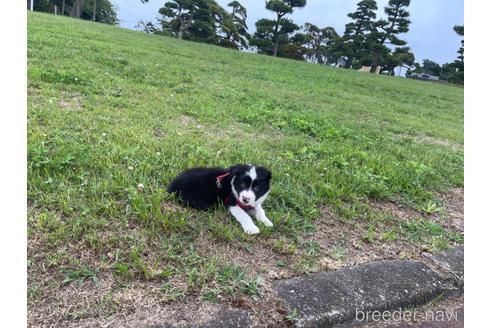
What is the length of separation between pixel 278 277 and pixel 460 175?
3.49 meters

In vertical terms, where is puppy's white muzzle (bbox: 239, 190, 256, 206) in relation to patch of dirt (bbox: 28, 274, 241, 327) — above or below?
above

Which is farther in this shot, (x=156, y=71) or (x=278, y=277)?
(x=156, y=71)

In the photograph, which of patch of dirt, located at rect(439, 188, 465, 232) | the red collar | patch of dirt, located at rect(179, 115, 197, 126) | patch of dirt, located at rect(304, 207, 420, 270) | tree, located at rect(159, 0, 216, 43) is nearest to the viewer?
patch of dirt, located at rect(304, 207, 420, 270)

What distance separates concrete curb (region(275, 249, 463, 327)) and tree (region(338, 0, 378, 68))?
1353 inches

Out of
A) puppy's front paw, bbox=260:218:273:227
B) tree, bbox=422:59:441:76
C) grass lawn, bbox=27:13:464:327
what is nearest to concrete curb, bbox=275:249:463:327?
grass lawn, bbox=27:13:464:327

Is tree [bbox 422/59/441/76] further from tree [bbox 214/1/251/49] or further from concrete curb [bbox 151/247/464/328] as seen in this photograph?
concrete curb [bbox 151/247/464/328]

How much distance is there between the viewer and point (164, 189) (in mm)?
3225

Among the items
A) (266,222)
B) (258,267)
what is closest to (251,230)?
(266,222)

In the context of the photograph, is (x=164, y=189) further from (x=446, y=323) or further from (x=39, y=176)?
(x=446, y=323)

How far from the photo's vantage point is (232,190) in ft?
10.2

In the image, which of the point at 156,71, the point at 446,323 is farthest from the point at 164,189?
the point at 156,71

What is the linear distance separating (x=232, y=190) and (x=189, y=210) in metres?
0.37

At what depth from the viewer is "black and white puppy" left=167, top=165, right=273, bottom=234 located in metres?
2.99

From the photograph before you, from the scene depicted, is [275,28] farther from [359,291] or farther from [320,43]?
[359,291]
